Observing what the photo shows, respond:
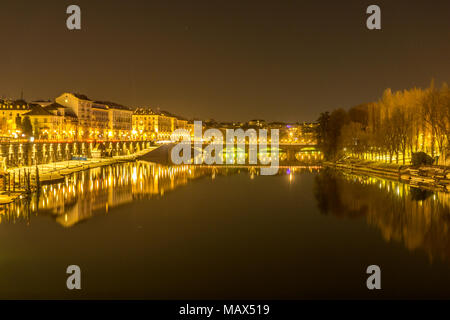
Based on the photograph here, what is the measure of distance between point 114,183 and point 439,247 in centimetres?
2250

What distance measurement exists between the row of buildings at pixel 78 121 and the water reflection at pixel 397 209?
167 ft

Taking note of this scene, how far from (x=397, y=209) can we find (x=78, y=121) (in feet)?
287

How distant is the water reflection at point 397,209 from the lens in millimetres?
15422

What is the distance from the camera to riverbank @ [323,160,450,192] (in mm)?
28234

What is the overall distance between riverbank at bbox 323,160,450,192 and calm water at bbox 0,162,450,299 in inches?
131

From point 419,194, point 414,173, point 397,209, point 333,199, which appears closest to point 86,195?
point 333,199

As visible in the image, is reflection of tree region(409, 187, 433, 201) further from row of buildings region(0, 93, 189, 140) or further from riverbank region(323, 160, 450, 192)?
row of buildings region(0, 93, 189, 140)

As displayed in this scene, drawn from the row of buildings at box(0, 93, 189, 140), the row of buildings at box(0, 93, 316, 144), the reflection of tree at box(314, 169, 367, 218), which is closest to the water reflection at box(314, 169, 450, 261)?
the reflection of tree at box(314, 169, 367, 218)

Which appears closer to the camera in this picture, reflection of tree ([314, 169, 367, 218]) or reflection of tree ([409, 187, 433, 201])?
reflection of tree ([314, 169, 367, 218])

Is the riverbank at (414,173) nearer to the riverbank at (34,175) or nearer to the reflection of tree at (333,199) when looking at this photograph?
the reflection of tree at (333,199)

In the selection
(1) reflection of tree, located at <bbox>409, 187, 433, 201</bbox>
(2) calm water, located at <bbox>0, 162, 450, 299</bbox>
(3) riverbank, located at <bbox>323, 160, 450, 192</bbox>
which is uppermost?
(3) riverbank, located at <bbox>323, 160, 450, 192</bbox>

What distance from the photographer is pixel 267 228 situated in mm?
17453

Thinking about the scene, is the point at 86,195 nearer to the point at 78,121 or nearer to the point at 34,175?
the point at 34,175

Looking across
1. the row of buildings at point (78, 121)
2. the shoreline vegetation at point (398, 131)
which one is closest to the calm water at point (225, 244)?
the shoreline vegetation at point (398, 131)
